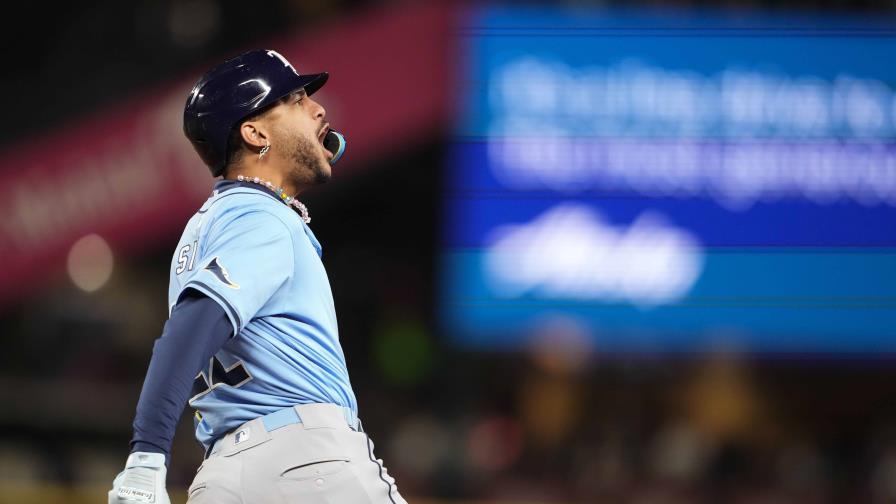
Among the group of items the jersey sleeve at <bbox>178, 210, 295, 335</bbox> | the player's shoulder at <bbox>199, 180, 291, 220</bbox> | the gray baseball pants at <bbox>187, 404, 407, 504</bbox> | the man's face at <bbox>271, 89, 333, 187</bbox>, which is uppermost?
the man's face at <bbox>271, 89, 333, 187</bbox>

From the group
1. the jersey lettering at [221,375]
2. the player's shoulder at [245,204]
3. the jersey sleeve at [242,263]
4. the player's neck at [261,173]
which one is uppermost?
the player's neck at [261,173]

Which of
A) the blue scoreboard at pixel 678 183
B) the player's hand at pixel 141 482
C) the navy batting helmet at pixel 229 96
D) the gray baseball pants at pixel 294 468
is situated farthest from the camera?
the blue scoreboard at pixel 678 183

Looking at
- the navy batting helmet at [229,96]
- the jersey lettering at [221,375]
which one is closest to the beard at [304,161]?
the navy batting helmet at [229,96]

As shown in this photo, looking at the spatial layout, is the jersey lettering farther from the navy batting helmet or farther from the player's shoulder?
the navy batting helmet

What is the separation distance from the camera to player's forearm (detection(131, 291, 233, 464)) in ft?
7.43

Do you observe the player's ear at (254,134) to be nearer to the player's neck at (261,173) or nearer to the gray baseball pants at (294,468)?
the player's neck at (261,173)


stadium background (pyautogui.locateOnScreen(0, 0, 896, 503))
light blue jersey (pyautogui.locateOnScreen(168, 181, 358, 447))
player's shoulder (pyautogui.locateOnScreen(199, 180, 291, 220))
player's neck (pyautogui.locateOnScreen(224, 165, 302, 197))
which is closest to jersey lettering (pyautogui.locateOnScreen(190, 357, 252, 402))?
light blue jersey (pyautogui.locateOnScreen(168, 181, 358, 447))

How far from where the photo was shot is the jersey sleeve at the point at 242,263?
238 centimetres

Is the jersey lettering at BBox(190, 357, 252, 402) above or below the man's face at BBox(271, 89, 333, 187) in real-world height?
below

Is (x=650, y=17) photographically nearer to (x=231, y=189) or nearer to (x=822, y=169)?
(x=822, y=169)

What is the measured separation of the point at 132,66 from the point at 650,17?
3.49 meters

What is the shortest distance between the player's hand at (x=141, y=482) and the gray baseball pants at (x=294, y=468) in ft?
0.86

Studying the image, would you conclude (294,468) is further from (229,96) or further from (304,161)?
(229,96)

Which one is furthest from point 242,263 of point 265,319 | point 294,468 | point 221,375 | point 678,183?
point 678,183
